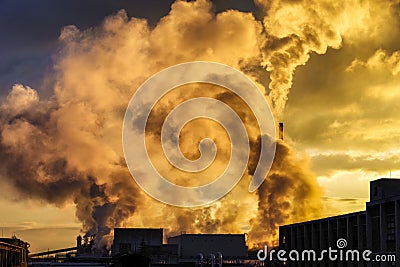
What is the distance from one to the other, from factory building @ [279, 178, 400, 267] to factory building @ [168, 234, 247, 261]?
63.6 meters

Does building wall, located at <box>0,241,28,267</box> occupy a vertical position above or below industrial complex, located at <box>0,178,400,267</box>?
below

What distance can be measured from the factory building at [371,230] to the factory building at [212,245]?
63635mm

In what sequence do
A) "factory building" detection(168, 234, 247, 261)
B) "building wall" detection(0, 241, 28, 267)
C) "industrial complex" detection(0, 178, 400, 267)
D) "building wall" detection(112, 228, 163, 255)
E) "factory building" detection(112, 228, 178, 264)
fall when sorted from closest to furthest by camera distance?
"building wall" detection(0, 241, 28, 267)
"industrial complex" detection(0, 178, 400, 267)
"factory building" detection(112, 228, 178, 264)
"building wall" detection(112, 228, 163, 255)
"factory building" detection(168, 234, 247, 261)

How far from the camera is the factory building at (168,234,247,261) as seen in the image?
193000 millimetres

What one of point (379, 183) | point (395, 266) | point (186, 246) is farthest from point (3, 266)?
point (186, 246)

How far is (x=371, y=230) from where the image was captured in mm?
97562

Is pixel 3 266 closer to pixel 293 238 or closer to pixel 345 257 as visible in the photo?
pixel 345 257

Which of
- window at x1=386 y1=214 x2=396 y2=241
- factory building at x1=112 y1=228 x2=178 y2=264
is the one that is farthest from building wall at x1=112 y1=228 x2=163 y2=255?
window at x1=386 y1=214 x2=396 y2=241

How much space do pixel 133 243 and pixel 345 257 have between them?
85.0 m

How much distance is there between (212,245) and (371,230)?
327ft

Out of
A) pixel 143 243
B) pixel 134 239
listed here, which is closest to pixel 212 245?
pixel 143 243

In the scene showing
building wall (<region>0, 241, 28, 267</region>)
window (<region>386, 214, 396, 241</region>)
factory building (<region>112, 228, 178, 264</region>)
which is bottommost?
building wall (<region>0, 241, 28, 267</region>)

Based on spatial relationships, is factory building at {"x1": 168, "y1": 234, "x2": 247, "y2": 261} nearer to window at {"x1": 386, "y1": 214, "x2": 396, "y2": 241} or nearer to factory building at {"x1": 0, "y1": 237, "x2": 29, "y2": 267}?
window at {"x1": 386, "y1": 214, "x2": 396, "y2": 241}

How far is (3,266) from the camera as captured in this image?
63844 millimetres
